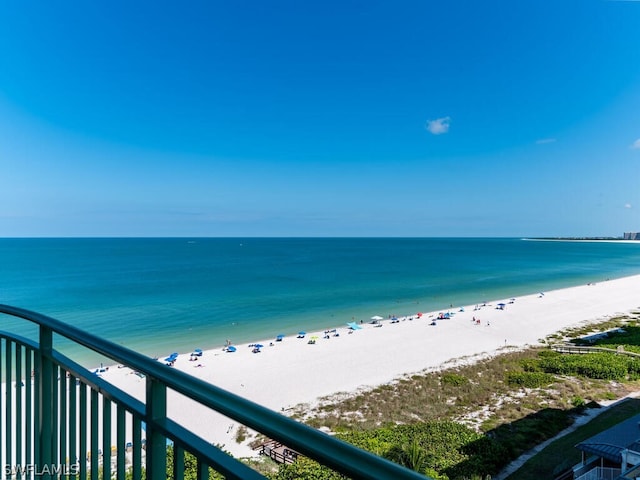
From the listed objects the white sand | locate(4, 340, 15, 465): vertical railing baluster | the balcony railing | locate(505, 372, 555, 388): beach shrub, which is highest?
locate(4, 340, 15, 465): vertical railing baluster

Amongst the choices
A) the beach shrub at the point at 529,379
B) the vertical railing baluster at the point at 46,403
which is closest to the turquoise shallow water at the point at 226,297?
the beach shrub at the point at 529,379

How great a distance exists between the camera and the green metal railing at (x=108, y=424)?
31.8 inches

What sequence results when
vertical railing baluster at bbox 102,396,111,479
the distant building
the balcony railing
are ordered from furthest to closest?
1. the balcony railing
2. the distant building
3. vertical railing baluster at bbox 102,396,111,479

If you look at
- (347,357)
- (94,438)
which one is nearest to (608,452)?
(94,438)

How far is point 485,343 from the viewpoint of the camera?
21.0 m

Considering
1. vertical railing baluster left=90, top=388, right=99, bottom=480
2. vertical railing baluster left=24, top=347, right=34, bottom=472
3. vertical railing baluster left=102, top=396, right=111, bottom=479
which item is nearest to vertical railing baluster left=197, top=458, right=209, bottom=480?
vertical railing baluster left=102, top=396, right=111, bottom=479

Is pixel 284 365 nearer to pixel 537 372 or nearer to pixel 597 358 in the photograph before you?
pixel 537 372

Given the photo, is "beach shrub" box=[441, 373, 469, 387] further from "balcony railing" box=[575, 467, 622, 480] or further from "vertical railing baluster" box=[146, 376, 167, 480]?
"vertical railing baluster" box=[146, 376, 167, 480]

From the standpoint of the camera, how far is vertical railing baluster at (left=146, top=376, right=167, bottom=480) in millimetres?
1207

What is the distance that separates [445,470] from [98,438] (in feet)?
26.9

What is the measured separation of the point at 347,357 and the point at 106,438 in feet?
59.7

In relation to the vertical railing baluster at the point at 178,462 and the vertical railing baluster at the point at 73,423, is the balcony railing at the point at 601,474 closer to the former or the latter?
the vertical railing baluster at the point at 73,423

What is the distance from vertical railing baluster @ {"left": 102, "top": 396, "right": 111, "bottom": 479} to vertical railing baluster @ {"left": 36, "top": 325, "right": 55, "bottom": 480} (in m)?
0.60

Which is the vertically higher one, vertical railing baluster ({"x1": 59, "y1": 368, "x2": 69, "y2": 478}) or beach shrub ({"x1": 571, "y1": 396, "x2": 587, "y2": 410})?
vertical railing baluster ({"x1": 59, "y1": 368, "x2": 69, "y2": 478})
